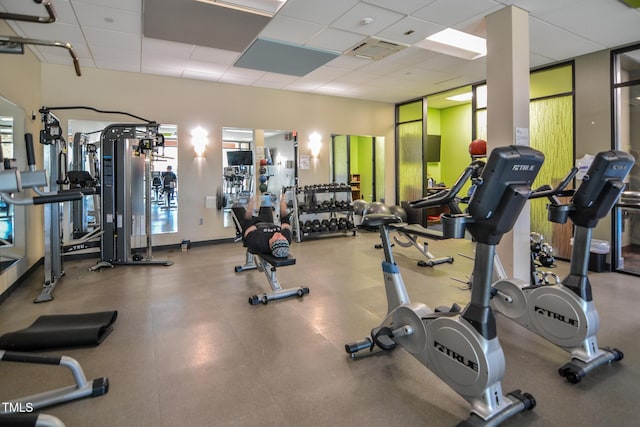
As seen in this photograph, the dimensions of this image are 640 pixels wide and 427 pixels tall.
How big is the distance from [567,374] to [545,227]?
4065 millimetres

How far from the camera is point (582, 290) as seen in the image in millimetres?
2441

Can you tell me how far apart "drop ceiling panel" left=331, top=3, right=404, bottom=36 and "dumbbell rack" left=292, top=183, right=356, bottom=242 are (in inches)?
140

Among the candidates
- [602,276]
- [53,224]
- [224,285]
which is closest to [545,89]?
[602,276]

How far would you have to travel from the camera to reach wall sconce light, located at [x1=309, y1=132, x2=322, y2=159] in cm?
800

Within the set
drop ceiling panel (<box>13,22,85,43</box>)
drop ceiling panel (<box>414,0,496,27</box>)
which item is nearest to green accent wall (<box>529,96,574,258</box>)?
drop ceiling panel (<box>414,0,496,27</box>)

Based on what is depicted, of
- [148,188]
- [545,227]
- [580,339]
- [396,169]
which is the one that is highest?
[396,169]

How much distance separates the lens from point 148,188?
5.66 metres

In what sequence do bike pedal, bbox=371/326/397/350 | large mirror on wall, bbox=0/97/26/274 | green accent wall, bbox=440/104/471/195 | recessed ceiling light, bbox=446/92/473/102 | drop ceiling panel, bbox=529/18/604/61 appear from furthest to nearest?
green accent wall, bbox=440/104/471/195 → recessed ceiling light, bbox=446/92/473/102 → drop ceiling panel, bbox=529/18/604/61 → large mirror on wall, bbox=0/97/26/274 → bike pedal, bbox=371/326/397/350

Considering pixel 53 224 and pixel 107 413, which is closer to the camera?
pixel 107 413

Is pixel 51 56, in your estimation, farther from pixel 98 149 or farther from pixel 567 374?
pixel 567 374

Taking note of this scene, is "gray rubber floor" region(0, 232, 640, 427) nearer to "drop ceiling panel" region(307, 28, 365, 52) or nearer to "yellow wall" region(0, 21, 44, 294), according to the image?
"yellow wall" region(0, 21, 44, 294)

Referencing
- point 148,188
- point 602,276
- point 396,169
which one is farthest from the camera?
point 396,169

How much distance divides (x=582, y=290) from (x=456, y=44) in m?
3.94

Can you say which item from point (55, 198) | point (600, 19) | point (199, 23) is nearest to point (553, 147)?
point (600, 19)
